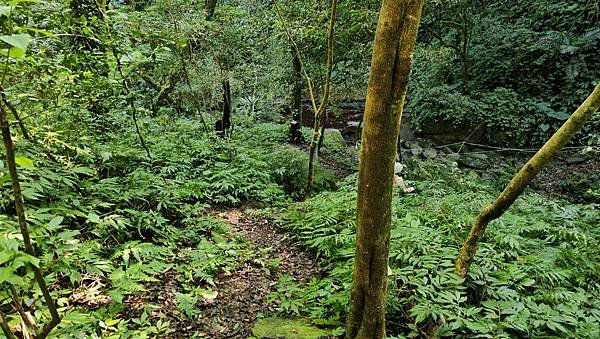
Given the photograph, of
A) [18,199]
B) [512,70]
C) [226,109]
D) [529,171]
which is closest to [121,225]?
[18,199]

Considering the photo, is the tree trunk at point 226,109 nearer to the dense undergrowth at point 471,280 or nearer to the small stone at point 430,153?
the dense undergrowth at point 471,280

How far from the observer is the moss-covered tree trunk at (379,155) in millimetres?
2182

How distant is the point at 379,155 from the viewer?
7.70ft

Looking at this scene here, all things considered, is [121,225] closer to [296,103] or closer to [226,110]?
[226,110]

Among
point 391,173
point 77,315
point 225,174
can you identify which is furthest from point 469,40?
point 77,315

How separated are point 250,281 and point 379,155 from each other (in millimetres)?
2538

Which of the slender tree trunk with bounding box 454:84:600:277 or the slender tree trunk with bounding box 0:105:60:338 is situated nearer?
the slender tree trunk with bounding box 0:105:60:338

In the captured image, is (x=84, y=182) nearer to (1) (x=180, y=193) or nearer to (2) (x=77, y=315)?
(1) (x=180, y=193)

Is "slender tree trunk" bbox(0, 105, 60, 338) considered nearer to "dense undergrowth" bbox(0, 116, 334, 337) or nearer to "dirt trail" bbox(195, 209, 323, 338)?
"dense undergrowth" bbox(0, 116, 334, 337)

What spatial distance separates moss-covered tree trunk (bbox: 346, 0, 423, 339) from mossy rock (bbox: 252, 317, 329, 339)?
16.5 inches

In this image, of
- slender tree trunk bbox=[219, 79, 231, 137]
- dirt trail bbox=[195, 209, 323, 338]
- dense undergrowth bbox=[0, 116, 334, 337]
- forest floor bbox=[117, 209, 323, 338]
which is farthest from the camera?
slender tree trunk bbox=[219, 79, 231, 137]

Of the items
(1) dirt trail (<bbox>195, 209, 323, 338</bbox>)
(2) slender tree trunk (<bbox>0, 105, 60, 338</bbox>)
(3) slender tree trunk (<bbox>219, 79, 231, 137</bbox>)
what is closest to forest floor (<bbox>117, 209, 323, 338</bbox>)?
(1) dirt trail (<bbox>195, 209, 323, 338</bbox>)

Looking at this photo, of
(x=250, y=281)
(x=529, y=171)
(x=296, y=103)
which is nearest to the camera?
(x=529, y=171)

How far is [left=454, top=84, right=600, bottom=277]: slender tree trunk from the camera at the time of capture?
2.77 m
